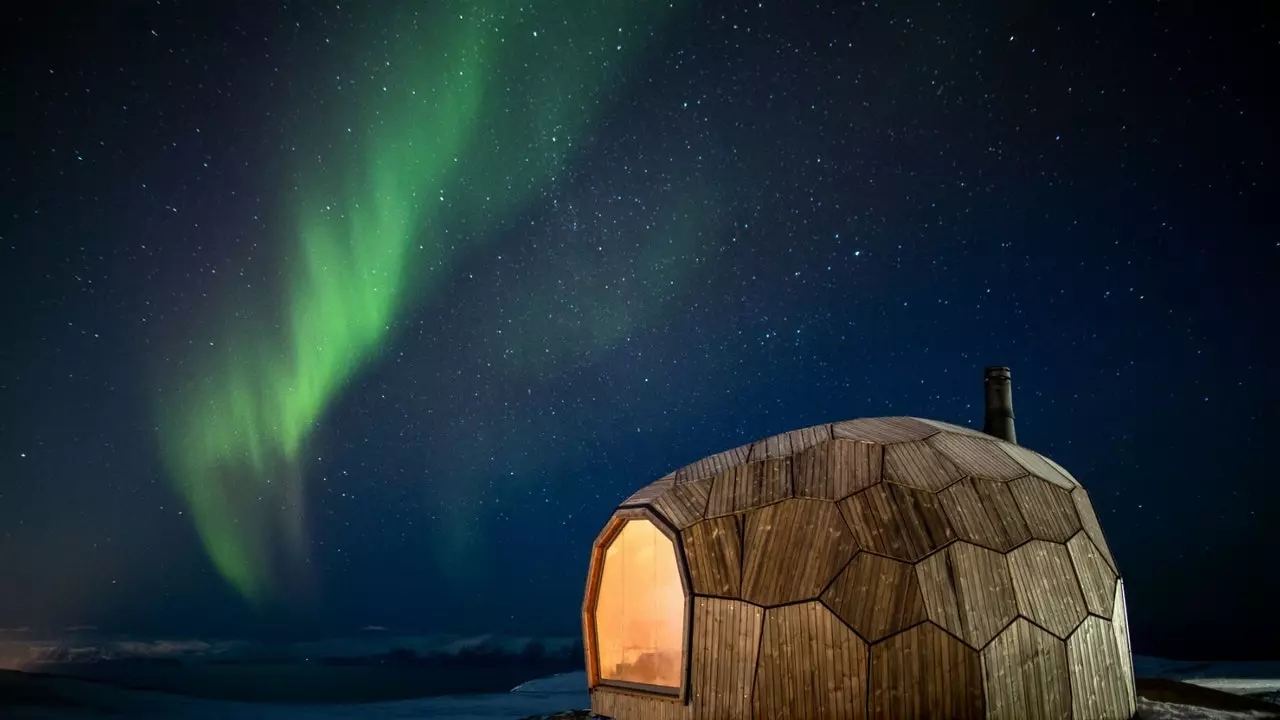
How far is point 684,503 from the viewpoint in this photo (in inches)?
331

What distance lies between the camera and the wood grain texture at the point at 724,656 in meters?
7.34

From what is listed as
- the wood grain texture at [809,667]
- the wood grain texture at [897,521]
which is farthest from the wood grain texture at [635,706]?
the wood grain texture at [897,521]

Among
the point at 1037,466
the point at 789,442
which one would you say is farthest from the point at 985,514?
the point at 789,442

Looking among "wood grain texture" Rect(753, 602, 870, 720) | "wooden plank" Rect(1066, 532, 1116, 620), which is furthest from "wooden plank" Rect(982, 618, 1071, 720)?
"wood grain texture" Rect(753, 602, 870, 720)

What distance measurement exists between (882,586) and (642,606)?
4009 millimetres

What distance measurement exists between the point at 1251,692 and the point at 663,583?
896cm

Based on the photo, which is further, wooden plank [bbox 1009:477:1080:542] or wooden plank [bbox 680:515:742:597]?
wooden plank [bbox 1009:477:1080:542]

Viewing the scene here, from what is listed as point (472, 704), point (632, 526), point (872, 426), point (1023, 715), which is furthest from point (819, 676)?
point (472, 704)

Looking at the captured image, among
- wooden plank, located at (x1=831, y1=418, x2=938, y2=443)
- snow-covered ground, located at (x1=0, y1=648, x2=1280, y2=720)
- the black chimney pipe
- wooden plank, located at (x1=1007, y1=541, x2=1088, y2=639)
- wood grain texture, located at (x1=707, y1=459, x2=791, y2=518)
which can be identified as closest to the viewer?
wooden plank, located at (x1=1007, y1=541, x2=1088, y2=639)

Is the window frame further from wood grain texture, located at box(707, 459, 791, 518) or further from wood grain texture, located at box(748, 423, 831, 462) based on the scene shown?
wood grain texture, located at box(748, 423, 831, 462)

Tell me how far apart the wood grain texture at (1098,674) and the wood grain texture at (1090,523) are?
903mm

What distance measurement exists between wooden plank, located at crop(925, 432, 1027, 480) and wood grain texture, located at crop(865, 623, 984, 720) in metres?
1.89

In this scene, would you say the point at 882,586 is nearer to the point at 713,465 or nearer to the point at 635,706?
the point at 713,465

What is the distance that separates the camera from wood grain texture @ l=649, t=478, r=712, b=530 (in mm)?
8180
